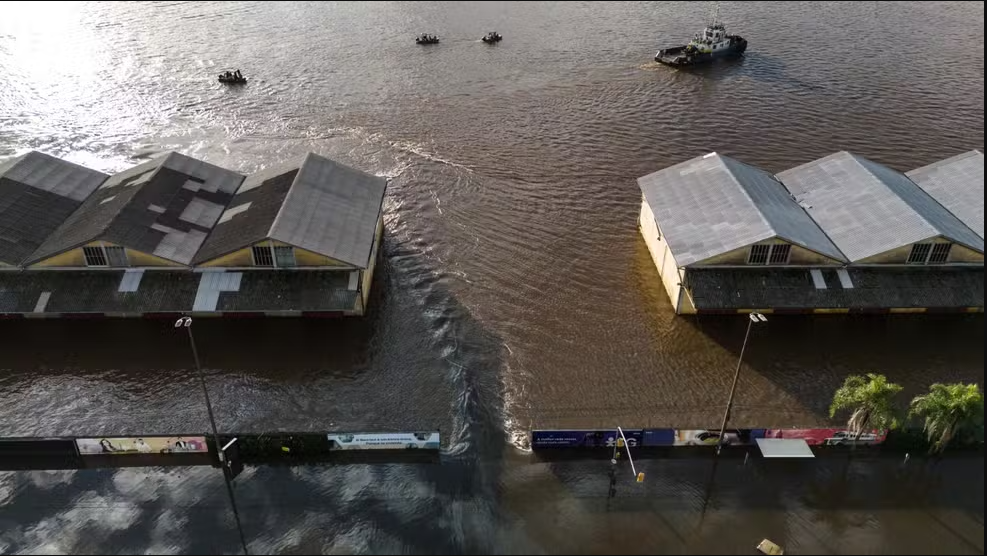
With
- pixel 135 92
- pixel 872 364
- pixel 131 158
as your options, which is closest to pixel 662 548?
pixel 872 364

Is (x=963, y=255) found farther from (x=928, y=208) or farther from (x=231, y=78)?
(x=231, y=78)

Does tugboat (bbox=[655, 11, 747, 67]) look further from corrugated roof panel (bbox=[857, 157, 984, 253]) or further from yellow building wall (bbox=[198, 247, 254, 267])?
yellow building wall (bbox=[198, 247, 254, 267])

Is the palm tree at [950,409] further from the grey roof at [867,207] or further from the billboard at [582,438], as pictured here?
the billboard at [582,438]

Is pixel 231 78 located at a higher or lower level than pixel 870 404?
lower

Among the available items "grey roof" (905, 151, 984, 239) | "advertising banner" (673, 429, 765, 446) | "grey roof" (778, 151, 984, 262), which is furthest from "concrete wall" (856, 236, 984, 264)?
"advertising banner" (673, 429, 765, 446)

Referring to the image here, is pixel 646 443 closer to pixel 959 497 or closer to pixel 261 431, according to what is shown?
pixel 959 497

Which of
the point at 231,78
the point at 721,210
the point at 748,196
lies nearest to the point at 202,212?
the point at 721,210
